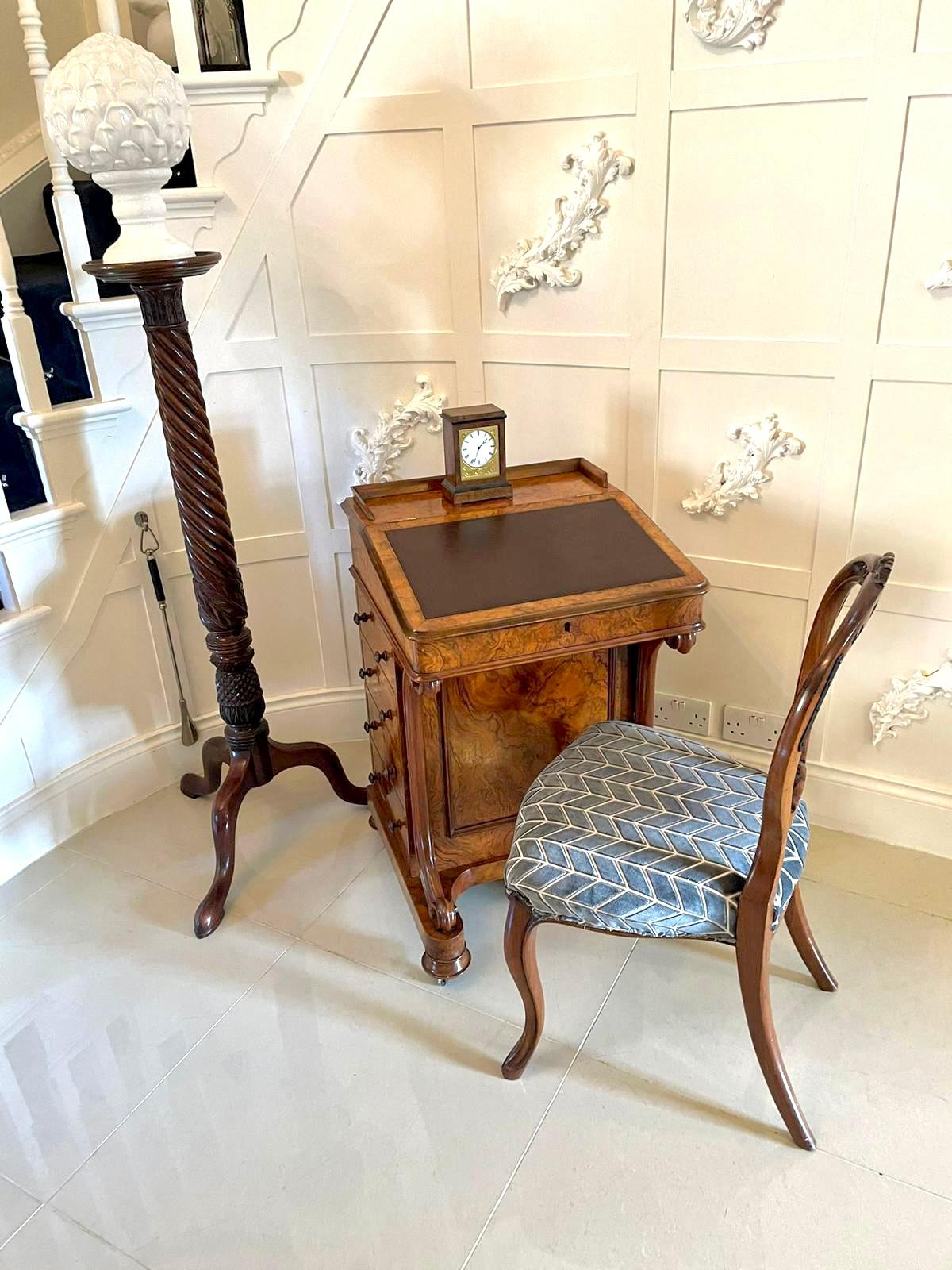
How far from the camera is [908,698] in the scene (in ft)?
6.69

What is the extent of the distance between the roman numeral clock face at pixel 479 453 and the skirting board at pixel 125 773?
97 centimetres

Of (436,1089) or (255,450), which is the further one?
(255,450)

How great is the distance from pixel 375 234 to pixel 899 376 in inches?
48.1

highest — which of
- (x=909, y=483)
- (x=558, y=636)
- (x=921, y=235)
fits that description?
(x=921, y=235)

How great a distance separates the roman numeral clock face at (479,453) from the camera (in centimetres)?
186

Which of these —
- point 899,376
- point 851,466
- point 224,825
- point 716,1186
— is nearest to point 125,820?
point 224,825

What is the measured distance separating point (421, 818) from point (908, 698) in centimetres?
113

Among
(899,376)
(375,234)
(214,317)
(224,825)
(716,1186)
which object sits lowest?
(716,1186)

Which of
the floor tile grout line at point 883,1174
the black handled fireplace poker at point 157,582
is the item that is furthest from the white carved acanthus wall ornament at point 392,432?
the floor tile grout line at point 883,1174

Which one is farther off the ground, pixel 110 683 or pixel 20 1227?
pixel 110 683

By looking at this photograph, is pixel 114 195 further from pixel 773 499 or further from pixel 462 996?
pixel 462 996

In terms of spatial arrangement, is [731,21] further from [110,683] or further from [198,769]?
[198,769]

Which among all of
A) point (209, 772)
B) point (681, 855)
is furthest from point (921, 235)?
point (209, 772)

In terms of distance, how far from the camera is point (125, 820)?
239cm
